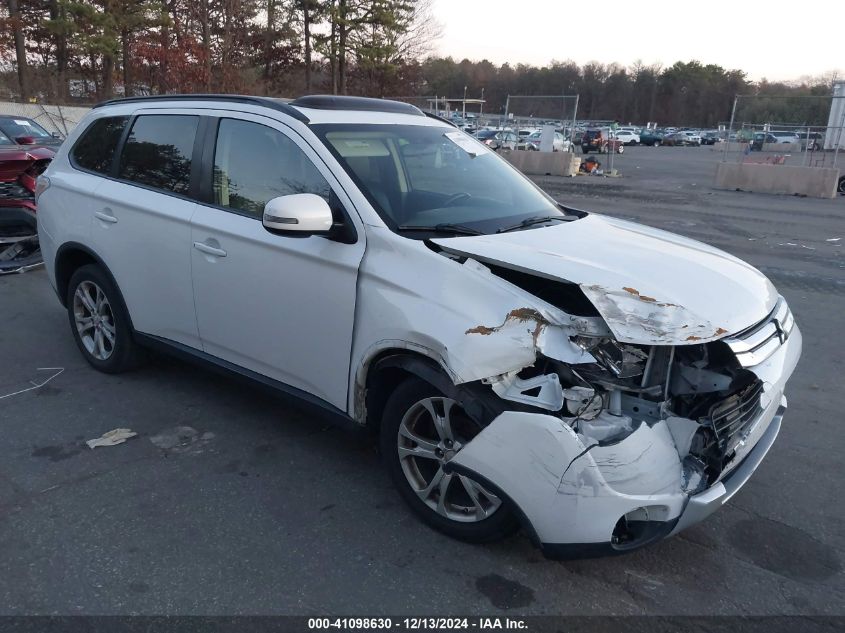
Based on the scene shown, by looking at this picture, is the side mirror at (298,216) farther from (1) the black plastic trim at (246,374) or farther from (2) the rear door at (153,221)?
(2) the rear door at (153,221)

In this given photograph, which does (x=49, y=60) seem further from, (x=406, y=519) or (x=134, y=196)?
(x=406, y=519)

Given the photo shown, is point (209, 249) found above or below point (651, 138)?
above

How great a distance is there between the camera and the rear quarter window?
4875mm

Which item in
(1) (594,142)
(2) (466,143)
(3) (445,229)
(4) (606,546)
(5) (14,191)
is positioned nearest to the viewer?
(4) (606,546)

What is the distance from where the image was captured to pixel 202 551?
10.2 feet

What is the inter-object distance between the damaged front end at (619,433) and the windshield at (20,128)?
12393 mm

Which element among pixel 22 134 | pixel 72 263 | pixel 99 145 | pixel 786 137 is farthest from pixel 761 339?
pixel 786 137

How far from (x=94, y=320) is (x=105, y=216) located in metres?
0.84

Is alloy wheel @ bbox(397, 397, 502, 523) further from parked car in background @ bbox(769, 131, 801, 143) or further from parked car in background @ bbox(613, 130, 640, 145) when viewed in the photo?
parked car in background @ bbox(613, 130, 640, 145)

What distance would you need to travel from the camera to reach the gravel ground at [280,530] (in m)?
2.85

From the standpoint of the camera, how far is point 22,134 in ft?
41.5

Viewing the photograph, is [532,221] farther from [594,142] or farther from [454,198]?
[594,142]

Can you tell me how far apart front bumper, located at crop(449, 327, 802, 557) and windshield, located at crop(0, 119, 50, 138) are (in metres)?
12.4

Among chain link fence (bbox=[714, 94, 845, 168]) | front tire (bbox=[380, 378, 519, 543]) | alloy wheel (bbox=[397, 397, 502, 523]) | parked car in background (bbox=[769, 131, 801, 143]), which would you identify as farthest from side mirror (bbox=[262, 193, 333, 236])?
parked car in background (bbox=[769, 131, 801, 143])
